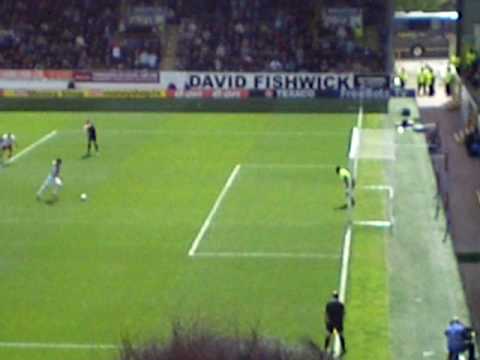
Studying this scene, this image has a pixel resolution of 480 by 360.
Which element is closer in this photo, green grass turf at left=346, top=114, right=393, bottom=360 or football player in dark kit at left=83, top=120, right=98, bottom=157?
green grass turf at left=346, top=114, right=393, bottom=360

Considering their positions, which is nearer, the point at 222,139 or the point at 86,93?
the point at 222,139

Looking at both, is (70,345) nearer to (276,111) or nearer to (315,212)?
(315,212)

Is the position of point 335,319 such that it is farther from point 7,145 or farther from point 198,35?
Result: point 198,35

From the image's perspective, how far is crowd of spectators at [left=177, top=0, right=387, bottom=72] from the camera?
5772 cm

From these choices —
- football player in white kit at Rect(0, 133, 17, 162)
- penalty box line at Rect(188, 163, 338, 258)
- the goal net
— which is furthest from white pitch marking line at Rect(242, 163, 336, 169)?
football player in white kit at Rect(0, 133, 17, 162)

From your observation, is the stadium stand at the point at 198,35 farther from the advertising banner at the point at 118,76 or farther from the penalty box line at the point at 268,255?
the penalty box line at the point at 268,255

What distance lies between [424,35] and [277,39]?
18146 mm

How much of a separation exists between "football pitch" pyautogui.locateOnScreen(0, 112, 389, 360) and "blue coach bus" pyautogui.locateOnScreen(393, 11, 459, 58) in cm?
2996

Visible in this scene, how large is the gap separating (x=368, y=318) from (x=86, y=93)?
32159 millimetres

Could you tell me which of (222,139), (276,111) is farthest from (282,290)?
(276,111)

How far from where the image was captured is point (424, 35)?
246 ft

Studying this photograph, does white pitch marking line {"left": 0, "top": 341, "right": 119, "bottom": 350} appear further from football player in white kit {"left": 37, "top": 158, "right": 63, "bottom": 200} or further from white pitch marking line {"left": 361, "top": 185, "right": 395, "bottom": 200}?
white pitch marking line {"left": 361, "top": 185, "right": 395, "bottom": 200}

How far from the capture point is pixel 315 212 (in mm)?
31891

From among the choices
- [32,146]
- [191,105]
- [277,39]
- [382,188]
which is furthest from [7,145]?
[277,39]
